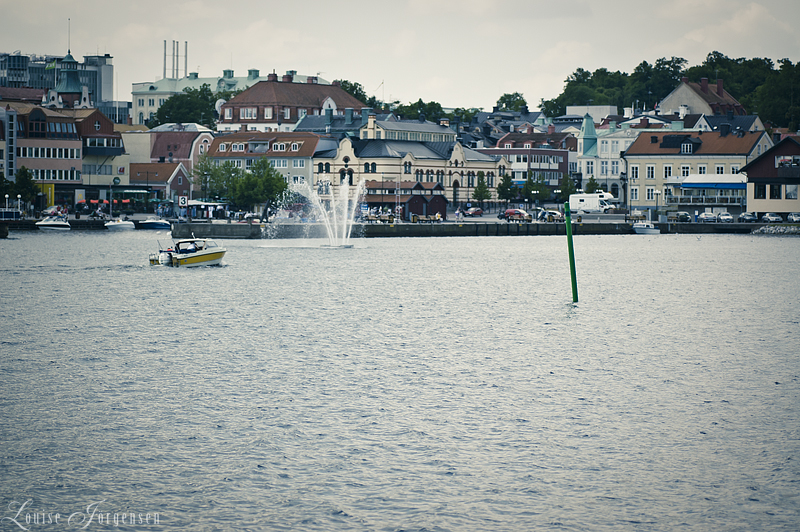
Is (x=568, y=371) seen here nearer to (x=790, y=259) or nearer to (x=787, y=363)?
(x=787, y=363)

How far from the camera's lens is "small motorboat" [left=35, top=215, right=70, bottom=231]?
412 feet

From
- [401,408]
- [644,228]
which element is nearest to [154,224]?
[644,228]

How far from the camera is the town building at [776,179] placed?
134 m

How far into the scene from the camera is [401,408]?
31.4 meters

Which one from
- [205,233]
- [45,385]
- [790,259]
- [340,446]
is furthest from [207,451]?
[205,233]

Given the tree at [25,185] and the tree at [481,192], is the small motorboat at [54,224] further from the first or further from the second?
the tree at [481,192]

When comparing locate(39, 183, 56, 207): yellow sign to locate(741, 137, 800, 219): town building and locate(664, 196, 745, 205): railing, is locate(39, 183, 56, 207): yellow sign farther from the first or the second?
locate(741, 137, 800, 219): town building

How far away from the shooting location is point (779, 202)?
452 feet

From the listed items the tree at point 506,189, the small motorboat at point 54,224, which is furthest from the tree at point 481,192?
the small motorboat at point 54,224

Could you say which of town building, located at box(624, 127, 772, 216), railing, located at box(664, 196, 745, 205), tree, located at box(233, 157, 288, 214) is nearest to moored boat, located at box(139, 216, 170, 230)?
tree, located at box(233, 157, 288, 214)

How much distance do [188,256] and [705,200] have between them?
278 ft

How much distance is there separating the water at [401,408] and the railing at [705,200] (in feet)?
258

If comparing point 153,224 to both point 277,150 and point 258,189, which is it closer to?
point 258,189

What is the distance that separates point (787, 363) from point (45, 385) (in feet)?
84.4
